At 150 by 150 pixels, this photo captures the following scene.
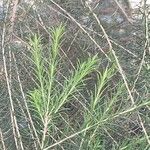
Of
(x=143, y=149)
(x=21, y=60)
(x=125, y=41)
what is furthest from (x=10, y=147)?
(x=125, y=41)

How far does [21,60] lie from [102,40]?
0.88 ft

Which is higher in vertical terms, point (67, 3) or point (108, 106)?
point (67, 3)

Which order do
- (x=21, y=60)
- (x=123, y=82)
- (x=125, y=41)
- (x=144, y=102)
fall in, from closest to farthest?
(x=144, y=102), (x=123, y=82), (x=21, y=60), (x=125, y=41)

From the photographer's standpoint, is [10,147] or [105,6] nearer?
[10,147]

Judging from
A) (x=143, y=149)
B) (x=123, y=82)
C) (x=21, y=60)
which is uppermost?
(x=21, y=60)

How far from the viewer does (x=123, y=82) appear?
0.99 metres

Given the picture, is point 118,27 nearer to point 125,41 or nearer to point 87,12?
point 125,41

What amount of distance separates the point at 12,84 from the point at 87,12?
0.32m

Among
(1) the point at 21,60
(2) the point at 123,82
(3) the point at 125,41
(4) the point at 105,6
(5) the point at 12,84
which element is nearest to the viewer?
(2) the point at 123,82

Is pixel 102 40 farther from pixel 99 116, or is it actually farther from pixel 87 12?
pixel 99 116

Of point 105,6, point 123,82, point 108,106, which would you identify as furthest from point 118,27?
point 108,106

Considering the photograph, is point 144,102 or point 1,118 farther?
point 1,118

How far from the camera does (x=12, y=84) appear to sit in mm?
1108

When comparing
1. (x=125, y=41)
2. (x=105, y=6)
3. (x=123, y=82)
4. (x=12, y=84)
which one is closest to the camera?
(x=123, y=82)
